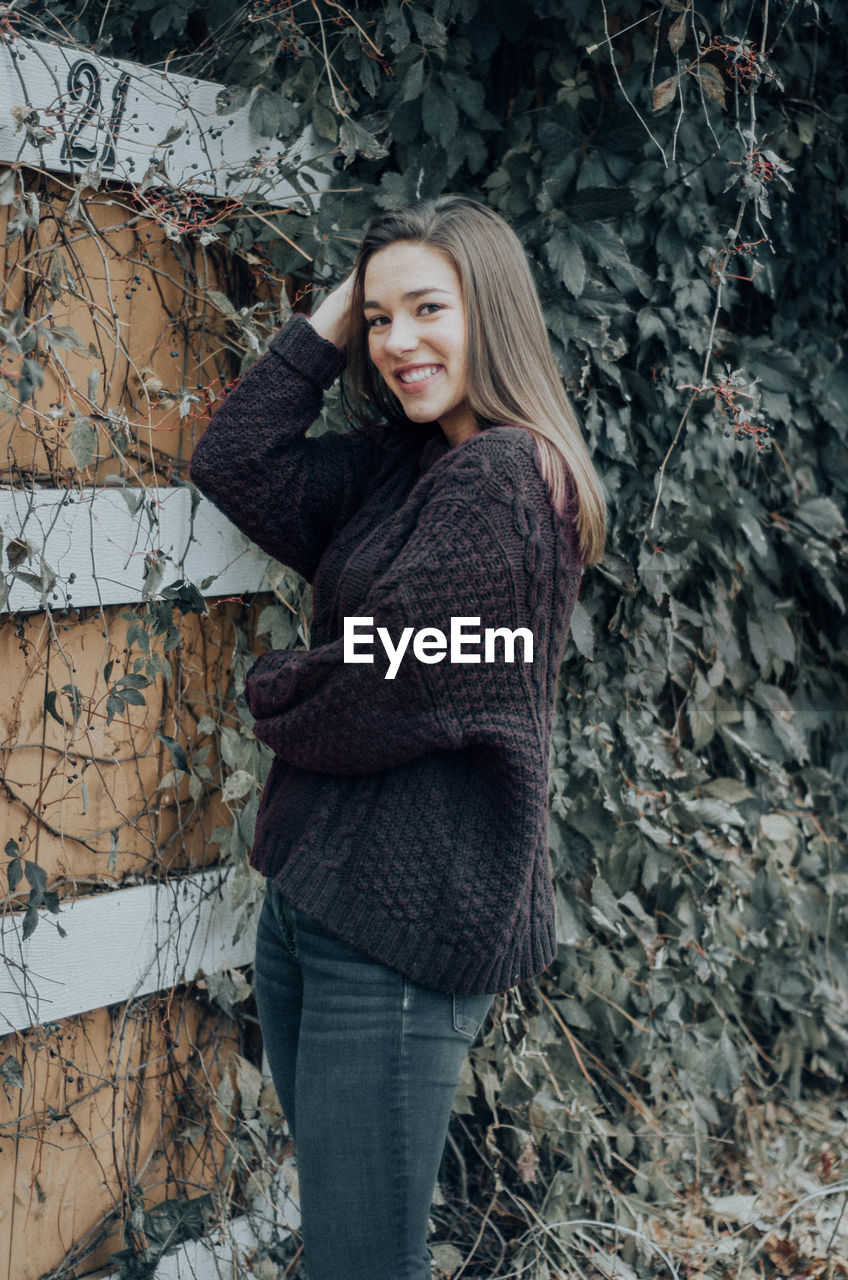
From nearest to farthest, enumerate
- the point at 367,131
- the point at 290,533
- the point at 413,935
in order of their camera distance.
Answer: the point at 413,935
the point at 290,533
the point at 367,131

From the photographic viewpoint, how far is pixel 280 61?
1636 mm

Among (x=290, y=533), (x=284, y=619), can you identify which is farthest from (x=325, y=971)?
(x=284, y=619)

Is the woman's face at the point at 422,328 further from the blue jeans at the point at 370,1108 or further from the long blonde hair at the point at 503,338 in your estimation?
the blue jeans at the point at 370,1108

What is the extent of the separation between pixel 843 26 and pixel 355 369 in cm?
122

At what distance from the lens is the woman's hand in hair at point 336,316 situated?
1.30 m

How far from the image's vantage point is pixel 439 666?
103 cm

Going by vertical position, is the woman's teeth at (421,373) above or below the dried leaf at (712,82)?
below

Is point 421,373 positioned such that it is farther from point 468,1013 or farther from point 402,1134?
point 402,1134

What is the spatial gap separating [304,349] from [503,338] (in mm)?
248

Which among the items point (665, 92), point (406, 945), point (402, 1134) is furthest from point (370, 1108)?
point (665, 92)

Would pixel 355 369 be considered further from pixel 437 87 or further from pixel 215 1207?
pixel 215 1207

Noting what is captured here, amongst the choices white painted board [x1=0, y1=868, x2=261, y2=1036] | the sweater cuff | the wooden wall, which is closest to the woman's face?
the sweater cuff

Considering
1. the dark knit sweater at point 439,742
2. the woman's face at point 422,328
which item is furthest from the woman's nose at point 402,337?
the dark knit sweater at point 439,742

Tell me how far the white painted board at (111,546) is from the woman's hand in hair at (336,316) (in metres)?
0.32
